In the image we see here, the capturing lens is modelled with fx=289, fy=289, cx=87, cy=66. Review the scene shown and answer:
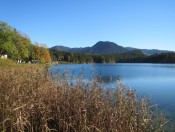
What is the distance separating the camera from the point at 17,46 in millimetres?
Result: 89625

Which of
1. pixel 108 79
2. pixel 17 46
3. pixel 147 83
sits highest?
pixel 17 46

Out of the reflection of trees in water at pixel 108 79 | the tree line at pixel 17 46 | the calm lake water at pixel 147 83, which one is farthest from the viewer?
the tree line at pixel 17 46

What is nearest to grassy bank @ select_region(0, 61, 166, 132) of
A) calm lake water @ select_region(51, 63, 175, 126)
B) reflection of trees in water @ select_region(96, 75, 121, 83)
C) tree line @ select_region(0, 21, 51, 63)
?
reflection of trees in water @ select_region(96, 75, 121, 83)

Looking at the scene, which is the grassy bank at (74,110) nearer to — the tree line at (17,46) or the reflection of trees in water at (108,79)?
the reflection of trees in water at (108,79)

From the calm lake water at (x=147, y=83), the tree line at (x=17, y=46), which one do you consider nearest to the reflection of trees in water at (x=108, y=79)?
the calm lake water at (x=147, y=83)

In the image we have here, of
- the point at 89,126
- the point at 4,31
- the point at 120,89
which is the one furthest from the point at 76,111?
the point at 4,31

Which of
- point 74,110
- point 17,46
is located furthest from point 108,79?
point 17,46

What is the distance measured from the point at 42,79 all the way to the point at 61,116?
4309mm

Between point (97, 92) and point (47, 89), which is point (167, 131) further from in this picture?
point (47, 89)

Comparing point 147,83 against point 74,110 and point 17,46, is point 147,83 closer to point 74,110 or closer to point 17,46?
point 74,110

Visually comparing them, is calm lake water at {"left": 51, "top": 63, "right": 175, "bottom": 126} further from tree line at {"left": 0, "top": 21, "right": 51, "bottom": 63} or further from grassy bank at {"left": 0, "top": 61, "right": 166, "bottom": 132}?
tree line at {"left": 0, "top": 21, "right": 51, "bottom": 63}

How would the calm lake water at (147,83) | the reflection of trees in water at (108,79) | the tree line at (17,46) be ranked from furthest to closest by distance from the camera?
1. the tree line at (17,46)
2. the calm lake water at (147,83)
3. the reflection of trees in water at (108,79)

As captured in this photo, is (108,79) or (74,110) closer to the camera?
(74,110)

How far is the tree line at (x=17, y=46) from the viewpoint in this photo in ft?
255
